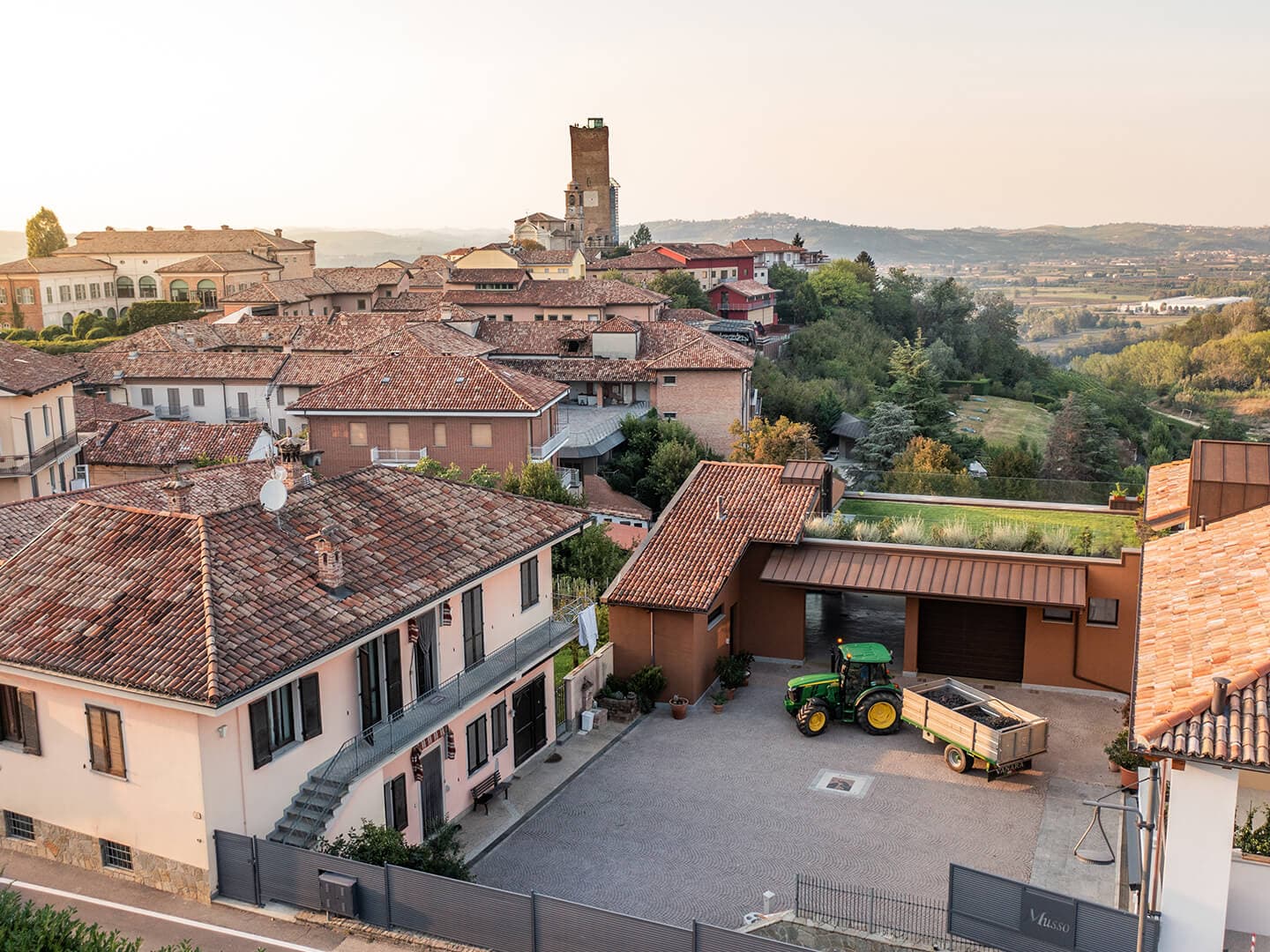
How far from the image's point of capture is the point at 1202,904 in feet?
39.8

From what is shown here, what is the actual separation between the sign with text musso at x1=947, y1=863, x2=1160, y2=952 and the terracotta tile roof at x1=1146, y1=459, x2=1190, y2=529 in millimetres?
10783

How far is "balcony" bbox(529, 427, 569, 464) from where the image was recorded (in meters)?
44.9

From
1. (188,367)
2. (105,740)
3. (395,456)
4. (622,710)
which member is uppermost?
(188,367)

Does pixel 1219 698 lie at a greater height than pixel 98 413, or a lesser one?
greater

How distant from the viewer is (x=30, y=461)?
124 feet

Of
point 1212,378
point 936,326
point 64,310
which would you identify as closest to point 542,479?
point 64,310

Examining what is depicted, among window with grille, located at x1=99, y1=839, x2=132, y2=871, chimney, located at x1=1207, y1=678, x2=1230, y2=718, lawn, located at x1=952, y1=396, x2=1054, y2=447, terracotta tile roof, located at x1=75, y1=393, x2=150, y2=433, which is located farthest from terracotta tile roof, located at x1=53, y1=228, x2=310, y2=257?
chimney, located at x1=1207, y1=678, x2=1230, y2=718

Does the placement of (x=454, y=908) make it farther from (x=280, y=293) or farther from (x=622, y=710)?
(x=280, y=293)

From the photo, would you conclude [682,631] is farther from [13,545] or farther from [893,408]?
[893,408]

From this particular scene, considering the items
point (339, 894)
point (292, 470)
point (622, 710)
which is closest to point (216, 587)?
point (339, 894)

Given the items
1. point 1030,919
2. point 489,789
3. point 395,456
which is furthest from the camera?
point 395,456

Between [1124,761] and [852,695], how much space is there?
556 centimetres

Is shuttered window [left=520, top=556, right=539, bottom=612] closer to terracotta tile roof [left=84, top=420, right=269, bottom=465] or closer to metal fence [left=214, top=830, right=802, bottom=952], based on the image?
metal fence [left=214, top=830, right=802, bottom=952]

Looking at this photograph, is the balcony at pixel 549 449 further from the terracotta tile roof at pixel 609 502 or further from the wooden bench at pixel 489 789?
the wooden bench at pixel 489 789
